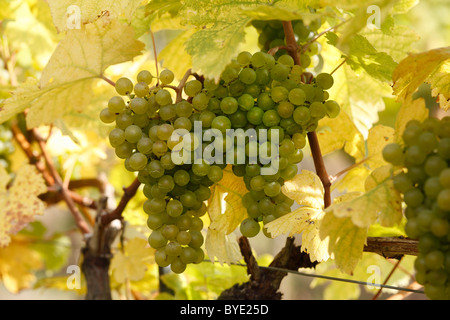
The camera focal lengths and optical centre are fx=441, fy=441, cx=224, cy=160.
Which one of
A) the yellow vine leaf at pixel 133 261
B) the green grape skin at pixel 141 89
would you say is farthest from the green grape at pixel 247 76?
the yellow vine leaf at pixel 133 261

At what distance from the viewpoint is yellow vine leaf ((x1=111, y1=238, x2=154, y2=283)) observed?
80cm

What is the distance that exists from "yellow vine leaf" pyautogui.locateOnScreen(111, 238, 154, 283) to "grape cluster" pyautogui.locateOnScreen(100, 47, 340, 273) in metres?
0.35

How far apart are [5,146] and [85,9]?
634mm

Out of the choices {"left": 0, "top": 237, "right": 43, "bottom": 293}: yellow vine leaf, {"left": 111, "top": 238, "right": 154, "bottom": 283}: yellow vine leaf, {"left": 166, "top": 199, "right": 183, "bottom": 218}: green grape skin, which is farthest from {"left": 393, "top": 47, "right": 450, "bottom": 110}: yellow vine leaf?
{"left": 0, "top": 237, "right": 43, "bottom": 293}: yellow vine leaf

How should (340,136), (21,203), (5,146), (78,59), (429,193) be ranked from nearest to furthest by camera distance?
(429,193)
(78,59)
(340,136)
(21,203)
(5,146)

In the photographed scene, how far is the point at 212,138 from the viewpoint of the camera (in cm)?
44

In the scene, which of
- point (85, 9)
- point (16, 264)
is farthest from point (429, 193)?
point (16, 264)

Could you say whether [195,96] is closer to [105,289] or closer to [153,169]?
[153,169]

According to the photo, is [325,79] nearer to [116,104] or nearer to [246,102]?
[246,102]

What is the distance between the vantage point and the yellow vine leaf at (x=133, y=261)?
80 centimetres

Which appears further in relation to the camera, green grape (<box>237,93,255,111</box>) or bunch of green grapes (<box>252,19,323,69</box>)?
bunch of green grapes (<box>252,19,323,69</box>)

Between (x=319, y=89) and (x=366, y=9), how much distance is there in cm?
14

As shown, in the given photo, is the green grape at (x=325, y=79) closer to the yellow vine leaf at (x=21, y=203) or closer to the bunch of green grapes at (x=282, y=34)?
the bunch of green grapes at (x=282, y=34)

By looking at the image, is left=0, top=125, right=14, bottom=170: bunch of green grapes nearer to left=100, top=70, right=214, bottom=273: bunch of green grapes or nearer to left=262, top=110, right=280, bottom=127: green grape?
left=100, top=70, right=214, bottom=273: bunch of green grapes
